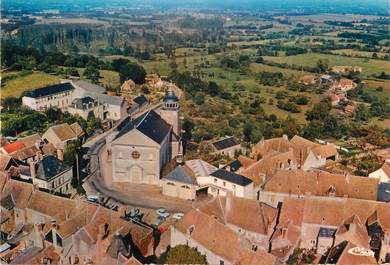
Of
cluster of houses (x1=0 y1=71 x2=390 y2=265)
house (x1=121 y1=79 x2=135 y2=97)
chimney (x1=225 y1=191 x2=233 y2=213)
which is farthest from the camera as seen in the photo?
house (x1=121 y1=79 x2=135 y2=97)

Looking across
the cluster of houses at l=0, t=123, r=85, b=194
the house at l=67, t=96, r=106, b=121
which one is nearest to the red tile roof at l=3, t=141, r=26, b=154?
the cluster of houses at l=0, t=123, r=85, b=194

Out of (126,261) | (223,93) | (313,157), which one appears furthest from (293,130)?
(126,261)

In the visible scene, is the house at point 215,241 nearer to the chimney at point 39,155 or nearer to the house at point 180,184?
the house at point 180,184

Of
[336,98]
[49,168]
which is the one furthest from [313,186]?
[336,98]

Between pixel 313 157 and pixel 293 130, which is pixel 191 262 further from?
pixel 293 130

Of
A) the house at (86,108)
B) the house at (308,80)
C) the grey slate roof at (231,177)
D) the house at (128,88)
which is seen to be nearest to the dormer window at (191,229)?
the grey slate roof at (231,177)

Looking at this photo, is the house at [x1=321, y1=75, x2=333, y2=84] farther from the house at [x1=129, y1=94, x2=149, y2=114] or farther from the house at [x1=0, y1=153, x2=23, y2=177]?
the house at [x1=0, y1=153, x2=23, y2=177]
